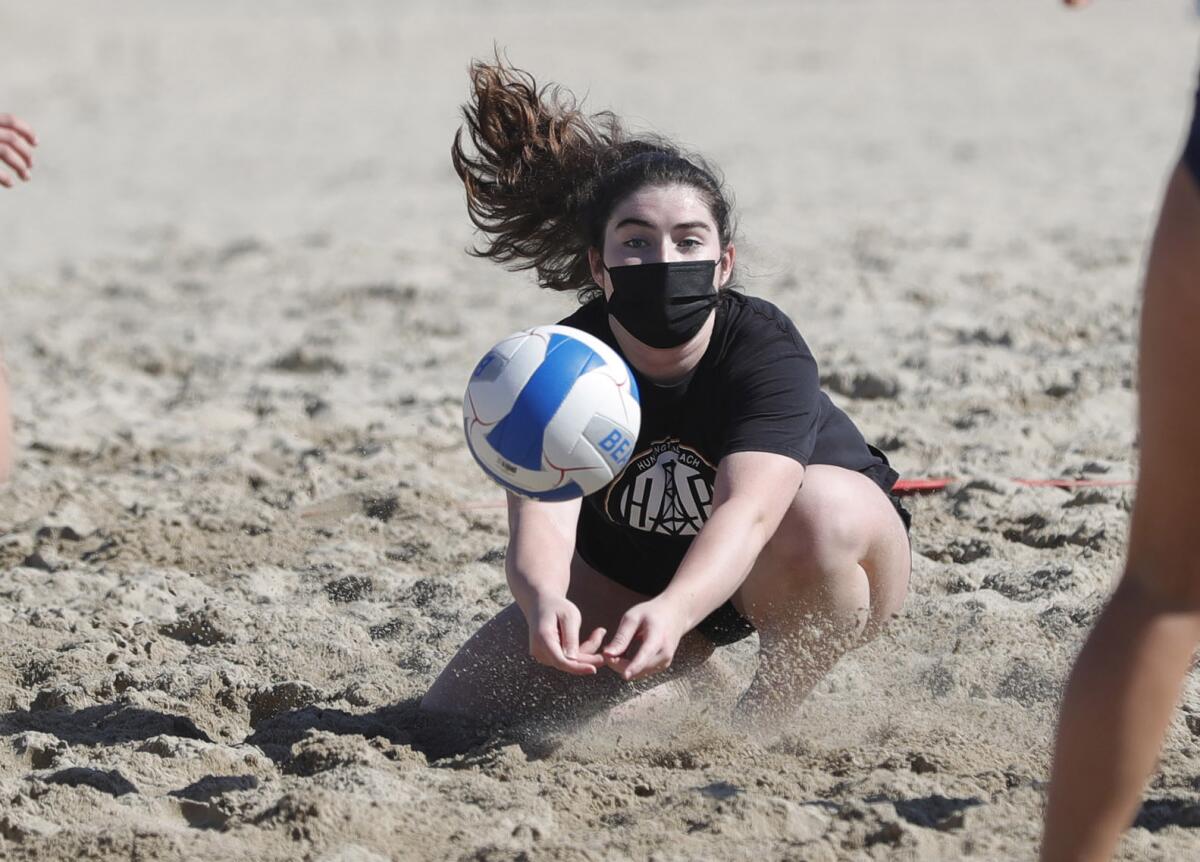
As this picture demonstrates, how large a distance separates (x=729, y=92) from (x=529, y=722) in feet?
40.7

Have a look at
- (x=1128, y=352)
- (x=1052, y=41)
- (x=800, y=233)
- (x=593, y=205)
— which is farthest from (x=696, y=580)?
(x=1052, y=41)

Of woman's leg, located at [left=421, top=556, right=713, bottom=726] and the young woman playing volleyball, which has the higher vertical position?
the young woman playing volleyball

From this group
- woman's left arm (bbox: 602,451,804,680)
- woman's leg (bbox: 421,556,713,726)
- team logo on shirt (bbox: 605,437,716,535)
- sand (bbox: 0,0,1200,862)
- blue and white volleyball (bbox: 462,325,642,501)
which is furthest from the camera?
woman's leg (bbox: 421,556,713,726)

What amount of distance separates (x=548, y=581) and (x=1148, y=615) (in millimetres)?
1132

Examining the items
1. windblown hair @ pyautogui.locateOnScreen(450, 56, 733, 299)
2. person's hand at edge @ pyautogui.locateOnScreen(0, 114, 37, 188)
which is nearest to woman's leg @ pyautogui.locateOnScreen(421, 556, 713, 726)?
windblown hair @ pyautogui.locateOnScreen(450, 56, 733, 299)

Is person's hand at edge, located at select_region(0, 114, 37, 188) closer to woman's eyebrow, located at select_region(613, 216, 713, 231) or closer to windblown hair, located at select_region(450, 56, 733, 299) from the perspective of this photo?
windblown hair, located at select_region(450, 56, 733, 299)

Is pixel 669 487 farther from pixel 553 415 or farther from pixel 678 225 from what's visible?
pixel 678 225

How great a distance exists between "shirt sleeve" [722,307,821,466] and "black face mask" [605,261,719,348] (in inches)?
4.4

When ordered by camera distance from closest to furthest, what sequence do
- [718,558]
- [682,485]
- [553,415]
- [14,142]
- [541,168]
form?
[718,558], [553,415], [14,142], [682,485], [541,168]

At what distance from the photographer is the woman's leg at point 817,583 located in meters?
2.97

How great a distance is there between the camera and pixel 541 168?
339 centimetres

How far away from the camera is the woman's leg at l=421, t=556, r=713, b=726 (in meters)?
3.21

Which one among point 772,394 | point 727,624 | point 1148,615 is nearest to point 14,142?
point 772,394

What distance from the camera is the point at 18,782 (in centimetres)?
289
